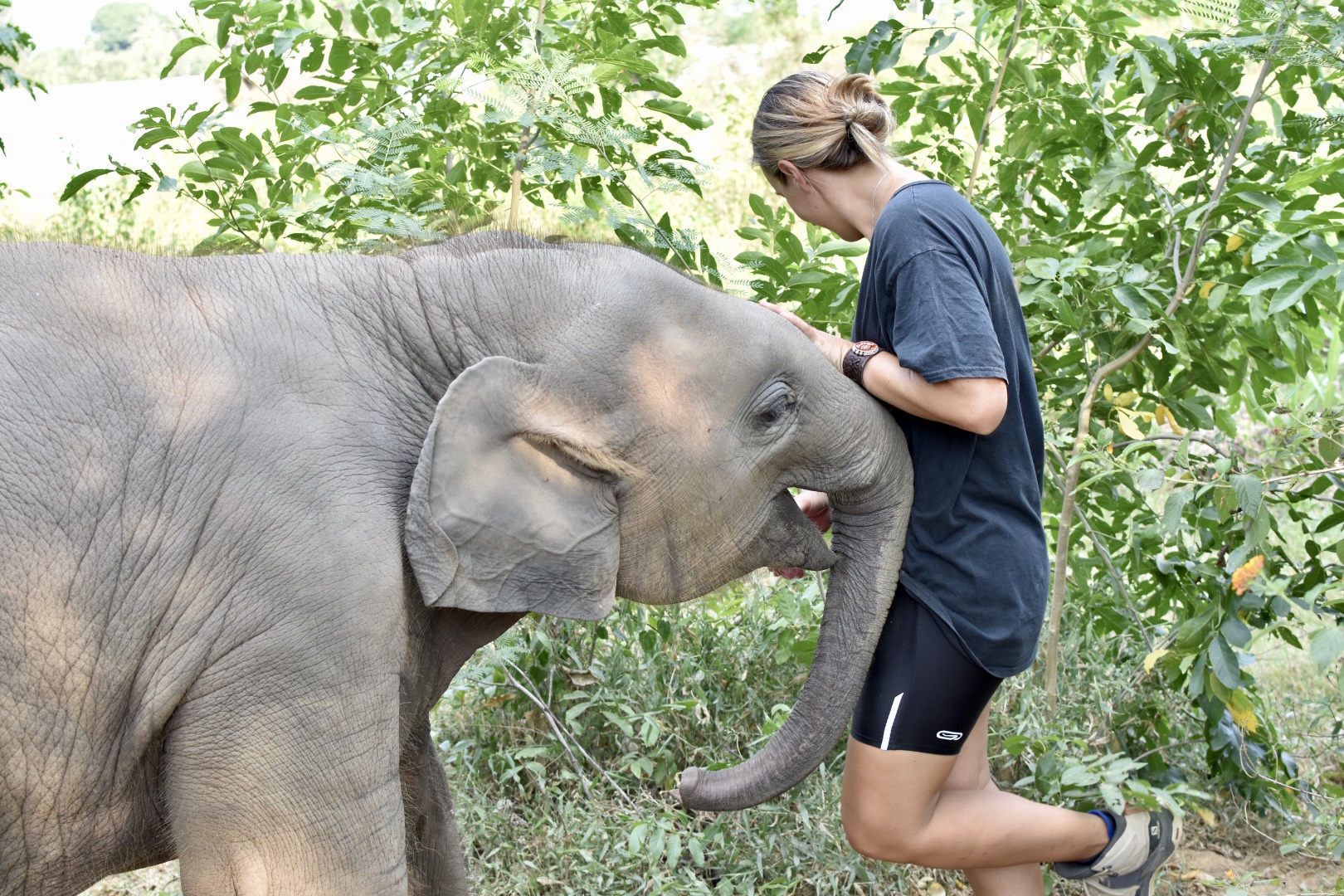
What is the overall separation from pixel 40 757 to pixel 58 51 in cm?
3231

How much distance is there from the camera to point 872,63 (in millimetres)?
4121

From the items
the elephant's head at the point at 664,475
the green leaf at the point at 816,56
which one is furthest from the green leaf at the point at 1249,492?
the green leaf at the point at 816,56

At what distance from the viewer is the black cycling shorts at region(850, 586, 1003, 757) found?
9.64ft

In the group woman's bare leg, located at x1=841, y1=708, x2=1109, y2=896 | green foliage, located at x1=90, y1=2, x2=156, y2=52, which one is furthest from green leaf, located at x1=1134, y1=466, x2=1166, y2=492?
green foliage, located at x1=90, y1=2, x2=156, y2=52

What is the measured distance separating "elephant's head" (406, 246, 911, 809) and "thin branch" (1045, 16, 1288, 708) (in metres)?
1.20

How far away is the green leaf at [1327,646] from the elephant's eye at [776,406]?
1.17 m

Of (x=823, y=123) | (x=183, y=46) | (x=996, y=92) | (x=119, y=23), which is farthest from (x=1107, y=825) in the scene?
(x=119, y=23)

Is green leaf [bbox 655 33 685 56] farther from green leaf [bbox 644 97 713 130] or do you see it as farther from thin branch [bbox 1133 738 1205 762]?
thin branch [bbox 1133 738 1205 762]

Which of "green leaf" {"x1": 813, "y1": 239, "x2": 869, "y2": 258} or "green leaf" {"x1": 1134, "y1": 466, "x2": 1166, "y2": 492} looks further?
"green leaf" {"x1": 813, "y1": 239, "x2": 869, "y2": 258}

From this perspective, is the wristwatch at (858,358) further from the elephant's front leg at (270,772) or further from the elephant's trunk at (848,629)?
the elephant's front leg at (270,772)

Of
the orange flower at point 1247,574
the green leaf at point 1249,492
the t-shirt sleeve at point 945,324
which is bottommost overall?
the orange flower at point 1247,574

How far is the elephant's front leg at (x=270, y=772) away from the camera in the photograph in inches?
89.7

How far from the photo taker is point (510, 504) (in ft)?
8.06

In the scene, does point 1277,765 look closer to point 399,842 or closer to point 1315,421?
point 1315,421
